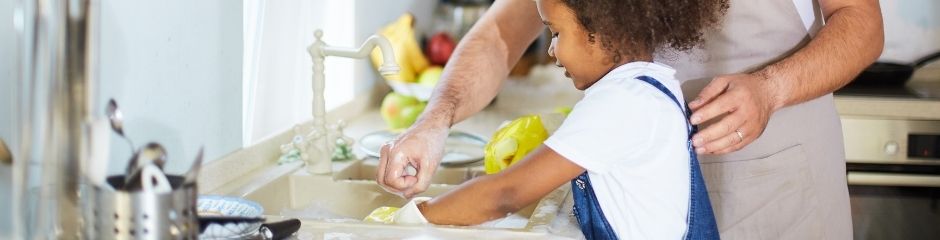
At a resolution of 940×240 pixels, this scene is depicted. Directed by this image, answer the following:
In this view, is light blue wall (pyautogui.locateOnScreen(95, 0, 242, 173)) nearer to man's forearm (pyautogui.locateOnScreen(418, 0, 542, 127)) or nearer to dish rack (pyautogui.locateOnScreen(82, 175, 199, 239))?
man's forearm (pyautogui.locateOnScreen(418, 0, 542, 127))

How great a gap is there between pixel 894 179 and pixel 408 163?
1366mm

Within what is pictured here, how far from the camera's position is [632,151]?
1307 mm

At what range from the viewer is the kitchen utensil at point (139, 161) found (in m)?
0.85

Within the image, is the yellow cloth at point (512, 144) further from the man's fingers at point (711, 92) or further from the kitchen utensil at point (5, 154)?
the kitchen utensil at point (5, 154)

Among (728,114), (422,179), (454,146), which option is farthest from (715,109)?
(454,146)

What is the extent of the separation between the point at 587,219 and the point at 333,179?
660mm

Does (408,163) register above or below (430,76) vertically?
above

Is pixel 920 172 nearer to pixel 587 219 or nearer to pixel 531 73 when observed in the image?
pixel 531 73

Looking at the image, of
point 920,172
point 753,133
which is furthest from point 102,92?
point 920,172

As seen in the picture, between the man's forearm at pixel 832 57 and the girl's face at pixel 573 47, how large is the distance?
0.21m

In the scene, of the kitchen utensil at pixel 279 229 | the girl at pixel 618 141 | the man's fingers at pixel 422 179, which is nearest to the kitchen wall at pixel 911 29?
the girl at pixel 618 141

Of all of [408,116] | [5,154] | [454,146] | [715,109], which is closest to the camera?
[5,154]

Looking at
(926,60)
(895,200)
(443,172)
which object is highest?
(926,60)

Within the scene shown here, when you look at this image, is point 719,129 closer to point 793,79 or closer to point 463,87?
point 793,79
